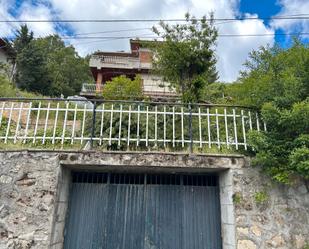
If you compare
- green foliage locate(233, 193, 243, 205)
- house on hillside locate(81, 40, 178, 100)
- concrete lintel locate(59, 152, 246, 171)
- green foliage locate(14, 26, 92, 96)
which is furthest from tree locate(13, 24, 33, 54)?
green foliage locate(233, 193, 243, 205)

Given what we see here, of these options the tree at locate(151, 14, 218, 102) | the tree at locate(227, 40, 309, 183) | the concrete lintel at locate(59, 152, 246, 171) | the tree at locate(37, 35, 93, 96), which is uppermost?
the tree at locate(37, 35, 93, 96)

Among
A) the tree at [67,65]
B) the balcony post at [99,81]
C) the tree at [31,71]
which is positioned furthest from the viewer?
the tree at [67,65]

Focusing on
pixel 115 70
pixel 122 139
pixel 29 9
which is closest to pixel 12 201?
pixel 122 139

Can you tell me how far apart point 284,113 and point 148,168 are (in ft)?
7.48

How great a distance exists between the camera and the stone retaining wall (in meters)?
3.43

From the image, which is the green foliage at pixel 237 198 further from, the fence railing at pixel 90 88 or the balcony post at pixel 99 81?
the balcony post at pixel 99 81

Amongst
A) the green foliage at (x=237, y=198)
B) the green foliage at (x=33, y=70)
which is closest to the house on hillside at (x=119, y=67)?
the green foliage at (x=33, y=70)

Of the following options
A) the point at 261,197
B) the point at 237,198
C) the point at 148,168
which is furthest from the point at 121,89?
the point at 261,197

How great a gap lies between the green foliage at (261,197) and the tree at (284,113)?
0.33 m

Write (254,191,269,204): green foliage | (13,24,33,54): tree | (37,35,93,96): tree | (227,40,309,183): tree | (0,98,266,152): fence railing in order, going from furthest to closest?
(37,35,93,96): tree → (13,24,33,54): tree → (0,98,266,152): fence railing → (254,191,269,204): green foliage → (227,40,309,183): tree

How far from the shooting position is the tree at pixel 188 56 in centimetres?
791

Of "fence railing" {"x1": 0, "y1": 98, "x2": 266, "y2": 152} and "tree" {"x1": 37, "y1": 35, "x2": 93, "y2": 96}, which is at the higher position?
"tree" {"x1": 37, "y1": 35, "x2": 93, "y2": 96}

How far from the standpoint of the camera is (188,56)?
796cm

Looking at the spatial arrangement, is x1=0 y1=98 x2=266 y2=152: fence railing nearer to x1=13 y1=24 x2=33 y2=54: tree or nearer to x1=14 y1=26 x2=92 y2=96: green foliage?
x1=14 y1=26 x2=92 y2=96: green foliage
